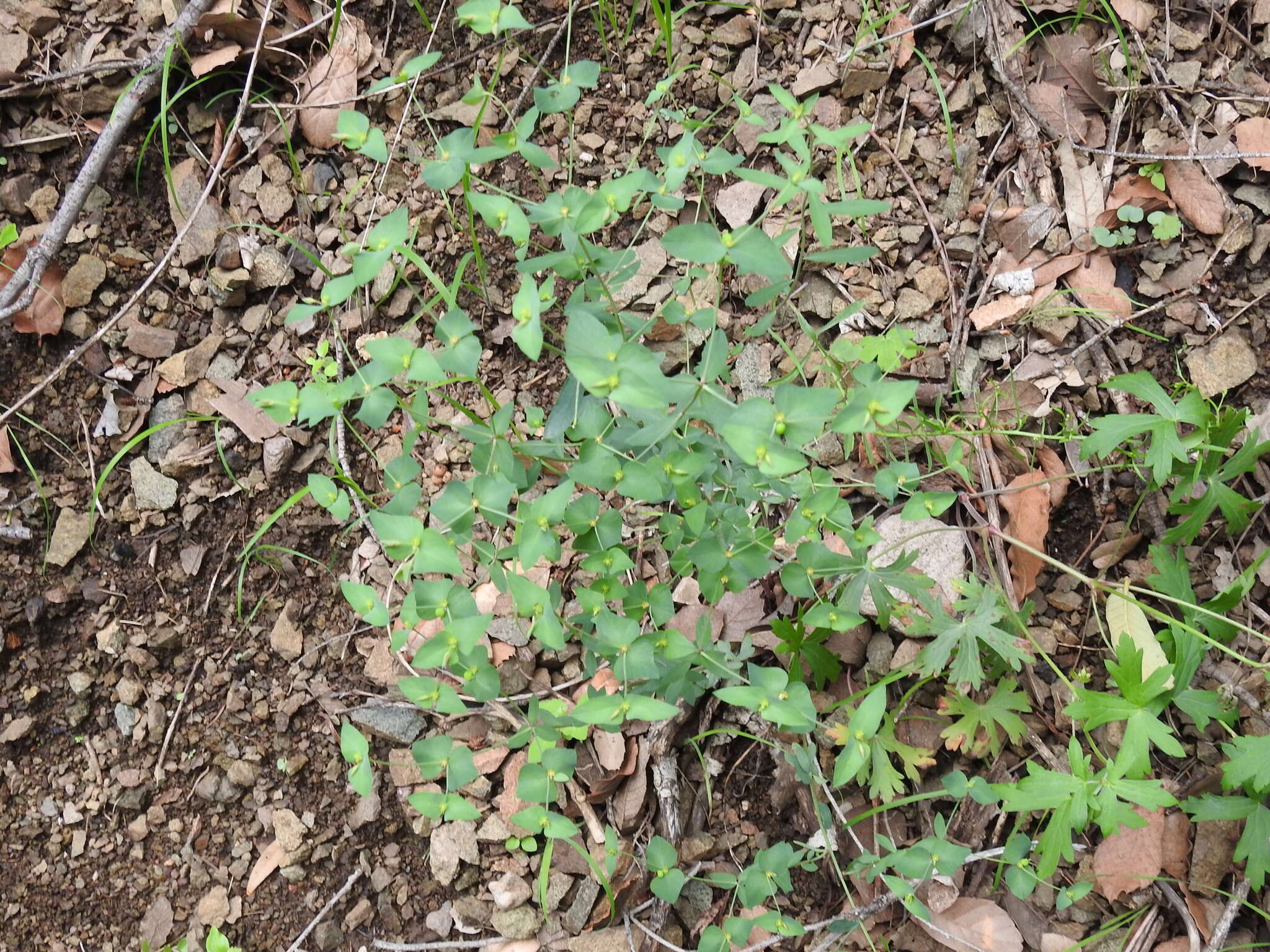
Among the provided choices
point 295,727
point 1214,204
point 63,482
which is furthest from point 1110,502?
point 63,482

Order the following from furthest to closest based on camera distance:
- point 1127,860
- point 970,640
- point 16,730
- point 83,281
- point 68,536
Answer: point 83,281 < point 68,536 < point 16,730 < point 1127,860 < point 970,640

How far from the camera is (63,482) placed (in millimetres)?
2676

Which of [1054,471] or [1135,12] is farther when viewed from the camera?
[1135,12]

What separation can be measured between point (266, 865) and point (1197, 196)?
304 centimetres

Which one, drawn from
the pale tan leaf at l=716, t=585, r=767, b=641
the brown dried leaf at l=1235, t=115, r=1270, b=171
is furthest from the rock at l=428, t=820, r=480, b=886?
the brown dried leaf at l=1235, t=115, r=1270, b=171

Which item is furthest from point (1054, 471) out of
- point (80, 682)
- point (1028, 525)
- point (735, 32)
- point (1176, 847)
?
point (80, 682)

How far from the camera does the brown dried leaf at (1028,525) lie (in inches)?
93.6

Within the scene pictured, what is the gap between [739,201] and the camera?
108 inches

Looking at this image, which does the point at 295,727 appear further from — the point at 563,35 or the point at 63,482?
the point at 563,35

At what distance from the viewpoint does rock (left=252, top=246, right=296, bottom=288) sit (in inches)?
109

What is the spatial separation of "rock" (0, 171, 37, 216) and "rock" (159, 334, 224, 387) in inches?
25.2

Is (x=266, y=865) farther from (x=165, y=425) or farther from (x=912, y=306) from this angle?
(x=912, y=306)

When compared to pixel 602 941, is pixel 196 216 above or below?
above

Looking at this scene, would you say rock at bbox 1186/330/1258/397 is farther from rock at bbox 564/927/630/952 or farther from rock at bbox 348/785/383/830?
rock at bbox 348/785/383/830
